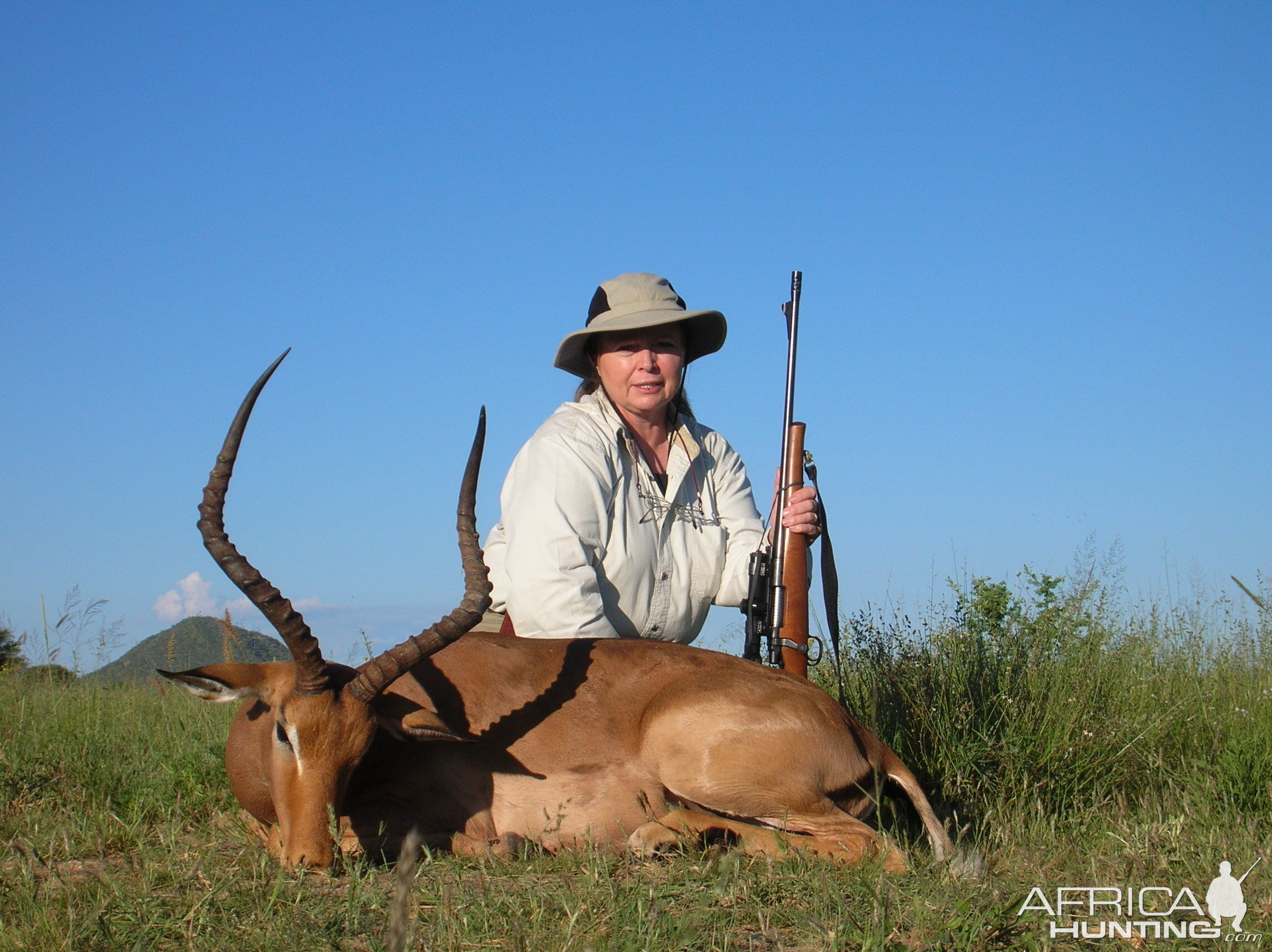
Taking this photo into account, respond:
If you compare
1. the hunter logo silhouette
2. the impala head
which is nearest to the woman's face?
the impala head

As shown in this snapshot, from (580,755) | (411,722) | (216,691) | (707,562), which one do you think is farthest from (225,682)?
(707,562)

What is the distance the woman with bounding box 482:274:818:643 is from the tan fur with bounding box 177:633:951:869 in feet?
2.01

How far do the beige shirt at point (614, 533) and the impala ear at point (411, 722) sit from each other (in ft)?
3.13

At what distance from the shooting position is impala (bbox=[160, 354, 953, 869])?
13.7ft

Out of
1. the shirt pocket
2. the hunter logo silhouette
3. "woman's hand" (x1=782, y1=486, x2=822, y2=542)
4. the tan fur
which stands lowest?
the hunter logo silhouette

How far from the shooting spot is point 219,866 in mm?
4004

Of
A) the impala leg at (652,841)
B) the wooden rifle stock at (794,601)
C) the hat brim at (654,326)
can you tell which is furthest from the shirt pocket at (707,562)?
the impala leg at (652,841)

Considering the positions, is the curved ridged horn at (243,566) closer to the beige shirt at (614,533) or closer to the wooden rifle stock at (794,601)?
the beige shirt at (614,533)

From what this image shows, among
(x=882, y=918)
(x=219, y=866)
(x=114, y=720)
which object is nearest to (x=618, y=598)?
(x=219, y=866)

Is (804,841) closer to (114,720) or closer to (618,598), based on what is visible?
(618,598)

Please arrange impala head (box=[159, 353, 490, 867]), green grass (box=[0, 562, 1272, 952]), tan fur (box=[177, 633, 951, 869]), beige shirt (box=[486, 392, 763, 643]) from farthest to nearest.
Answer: beige shirt (box=[486, 392, 763, 643]) → tan fur (box=[177, 633, 951, 869]) → impala head (box=[159, 353, 490, 867]) → green grass (box=[0, 562, 1272, 952])

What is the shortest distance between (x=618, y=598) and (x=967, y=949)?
9.55 ft

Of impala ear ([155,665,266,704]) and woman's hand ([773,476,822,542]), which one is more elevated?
woman's hand ([773,476,822,542])

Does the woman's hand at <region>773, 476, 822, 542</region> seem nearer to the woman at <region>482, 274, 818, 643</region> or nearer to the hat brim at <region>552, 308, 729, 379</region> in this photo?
the woman at <region>482, 274, 818, 643</region>
